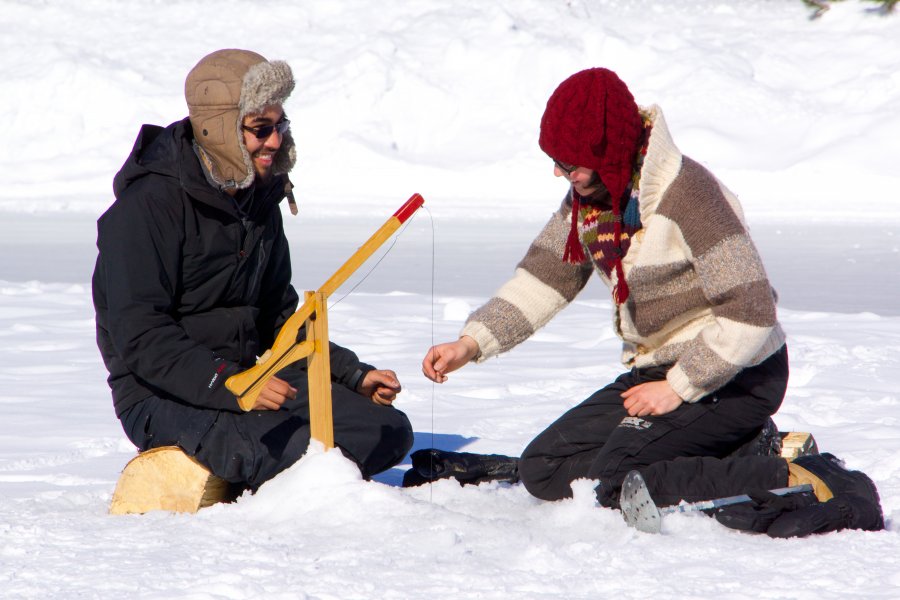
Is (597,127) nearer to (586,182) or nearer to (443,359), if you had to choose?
(586,182)

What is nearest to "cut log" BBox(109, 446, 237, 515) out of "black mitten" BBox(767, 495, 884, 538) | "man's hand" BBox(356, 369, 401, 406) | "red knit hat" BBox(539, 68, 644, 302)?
"man's hand" BBox(356, 369, 401, 406)

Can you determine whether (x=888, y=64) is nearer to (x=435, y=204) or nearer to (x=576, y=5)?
(x=576, y=5)

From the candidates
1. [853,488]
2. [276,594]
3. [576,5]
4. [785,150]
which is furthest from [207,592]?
[576,5]

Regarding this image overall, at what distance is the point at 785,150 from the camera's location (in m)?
14.2

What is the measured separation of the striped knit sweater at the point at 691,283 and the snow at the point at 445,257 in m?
0.39

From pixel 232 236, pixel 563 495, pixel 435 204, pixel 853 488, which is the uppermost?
pixel 232 236

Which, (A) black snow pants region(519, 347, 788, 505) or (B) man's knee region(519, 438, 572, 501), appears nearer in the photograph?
(A) black snow pants region(519, 347, 788, 505)

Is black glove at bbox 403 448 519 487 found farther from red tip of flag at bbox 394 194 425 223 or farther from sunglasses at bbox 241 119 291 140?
Answer: sunglasses at bbox 241 119 291 140

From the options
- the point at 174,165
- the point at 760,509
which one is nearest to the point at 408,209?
the point at 174,165

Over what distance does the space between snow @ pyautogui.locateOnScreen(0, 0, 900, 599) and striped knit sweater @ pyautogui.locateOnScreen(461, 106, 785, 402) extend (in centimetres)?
39

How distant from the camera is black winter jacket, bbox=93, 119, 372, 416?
2.61 metres

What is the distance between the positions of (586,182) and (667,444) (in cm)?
65

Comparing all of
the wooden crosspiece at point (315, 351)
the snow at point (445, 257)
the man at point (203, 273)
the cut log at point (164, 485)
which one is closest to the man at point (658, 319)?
the snow at point (445, 257)

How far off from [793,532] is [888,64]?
15.3 meters
